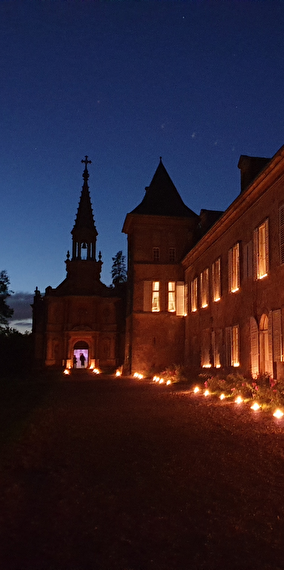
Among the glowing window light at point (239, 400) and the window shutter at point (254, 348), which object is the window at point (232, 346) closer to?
the window shutter at point (254, 348)

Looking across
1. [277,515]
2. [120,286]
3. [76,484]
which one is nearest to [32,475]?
[76,484]

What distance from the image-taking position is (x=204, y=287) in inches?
969

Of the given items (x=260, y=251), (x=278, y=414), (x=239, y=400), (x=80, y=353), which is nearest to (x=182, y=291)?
(x=260, y=251)

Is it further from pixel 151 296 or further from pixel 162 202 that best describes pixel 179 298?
pixel 162 202

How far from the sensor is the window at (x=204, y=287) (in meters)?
23.9

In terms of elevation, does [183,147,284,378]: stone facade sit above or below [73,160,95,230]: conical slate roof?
below

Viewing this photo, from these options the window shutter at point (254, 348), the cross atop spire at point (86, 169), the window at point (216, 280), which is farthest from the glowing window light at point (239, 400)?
the cross atop spire at point (86, 169)

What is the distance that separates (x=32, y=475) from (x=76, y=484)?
0.72 metres

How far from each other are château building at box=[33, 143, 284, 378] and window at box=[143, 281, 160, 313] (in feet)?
0.21

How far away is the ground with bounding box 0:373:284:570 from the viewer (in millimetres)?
3566

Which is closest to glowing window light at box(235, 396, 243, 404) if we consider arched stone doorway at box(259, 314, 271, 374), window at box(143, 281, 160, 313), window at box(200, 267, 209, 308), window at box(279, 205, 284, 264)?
arched stone doorway at box(259, 314, 271, 374)

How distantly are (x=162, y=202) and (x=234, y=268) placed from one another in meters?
14.4

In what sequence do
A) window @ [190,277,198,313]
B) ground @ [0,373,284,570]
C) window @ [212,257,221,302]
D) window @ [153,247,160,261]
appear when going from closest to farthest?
ground @ [0,373,284,570] < window @ [212,257,221,302] < window @ [190,277,198,313] < window @ [153,247,160,261]

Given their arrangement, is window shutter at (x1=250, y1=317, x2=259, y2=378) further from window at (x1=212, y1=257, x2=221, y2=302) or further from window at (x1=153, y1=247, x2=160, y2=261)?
window at (x1=153, y1=247, x2=160, y2=261)
